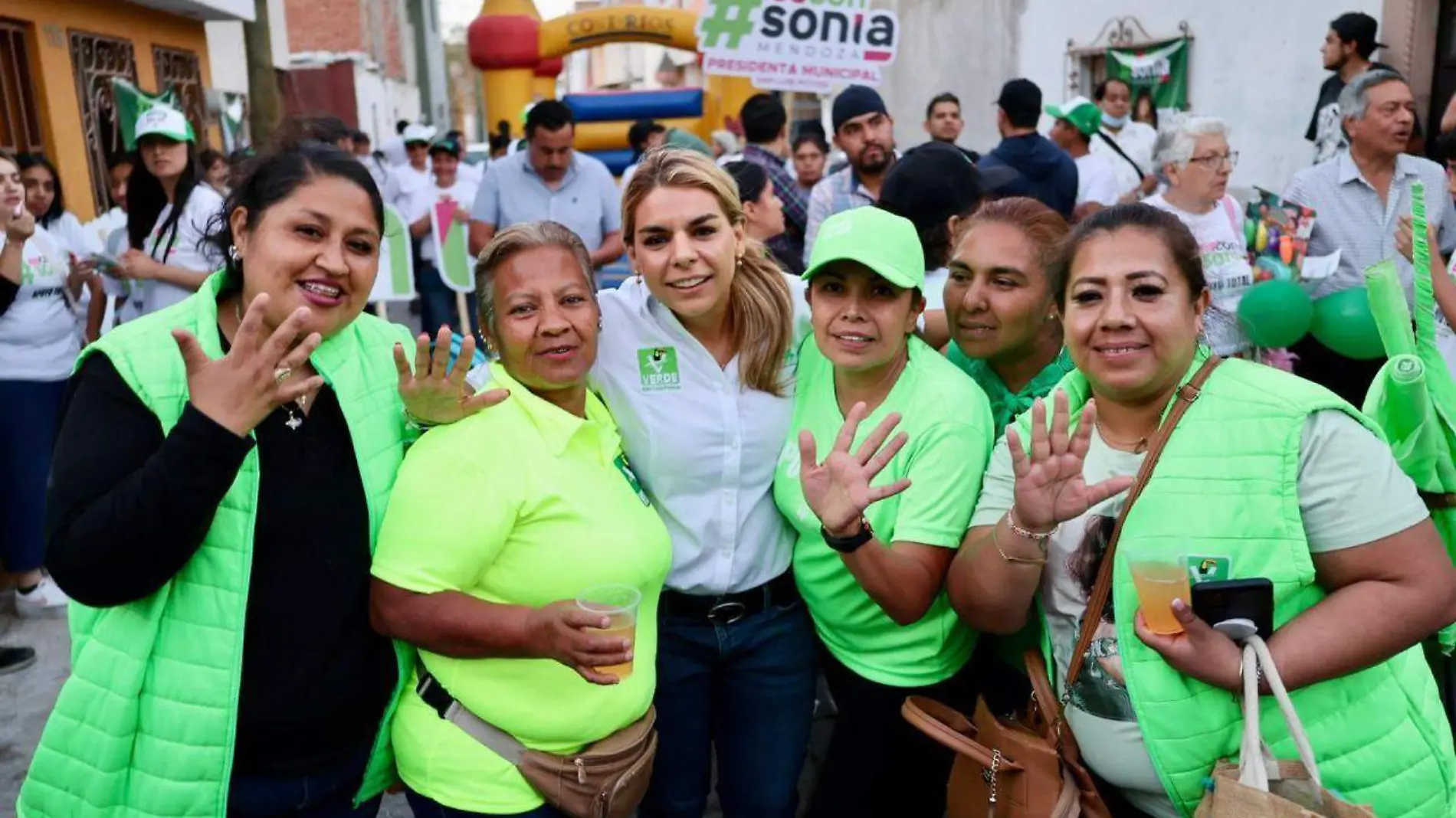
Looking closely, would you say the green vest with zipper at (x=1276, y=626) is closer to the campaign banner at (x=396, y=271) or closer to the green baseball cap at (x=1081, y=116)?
the green baseball cap at (x=1081, y=116)

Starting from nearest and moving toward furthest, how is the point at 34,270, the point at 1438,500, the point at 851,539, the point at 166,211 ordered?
the point at 851,539 < the point at 1438,500 < the point at 34,270 < the point at 166,211

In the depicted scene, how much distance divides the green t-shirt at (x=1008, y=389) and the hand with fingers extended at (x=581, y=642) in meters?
1.14

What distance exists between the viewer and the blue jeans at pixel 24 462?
465 centimetres

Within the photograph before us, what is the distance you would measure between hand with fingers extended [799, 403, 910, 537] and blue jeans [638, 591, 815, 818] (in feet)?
1.77

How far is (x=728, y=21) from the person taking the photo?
6.81 meters

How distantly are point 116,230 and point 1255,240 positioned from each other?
5410mm

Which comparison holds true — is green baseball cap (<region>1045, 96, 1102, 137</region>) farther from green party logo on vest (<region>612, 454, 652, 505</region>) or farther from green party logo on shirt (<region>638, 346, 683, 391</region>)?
green party logo on vest (<region>612, 454, 652, 505</region>)

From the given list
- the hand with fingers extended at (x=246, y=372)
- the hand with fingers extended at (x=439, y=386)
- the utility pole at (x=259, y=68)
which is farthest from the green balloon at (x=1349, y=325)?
the utility pole at (x=259, y=68)

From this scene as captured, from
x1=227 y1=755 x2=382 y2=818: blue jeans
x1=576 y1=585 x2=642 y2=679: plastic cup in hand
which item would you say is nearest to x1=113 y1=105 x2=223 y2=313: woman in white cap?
x1=227 y1=755 x2=382 y2=818: blue jeans

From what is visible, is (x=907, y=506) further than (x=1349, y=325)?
No

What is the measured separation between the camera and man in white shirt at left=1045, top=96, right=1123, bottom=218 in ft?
22.2

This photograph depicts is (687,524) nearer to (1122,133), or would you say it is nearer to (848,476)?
(848,476)

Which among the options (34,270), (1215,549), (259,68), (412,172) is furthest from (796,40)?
(259,68)

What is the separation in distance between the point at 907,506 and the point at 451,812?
109cm
